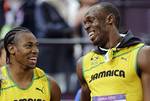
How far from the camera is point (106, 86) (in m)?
5.56

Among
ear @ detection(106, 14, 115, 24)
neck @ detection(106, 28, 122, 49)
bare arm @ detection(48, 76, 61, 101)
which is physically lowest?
bare arm @ detection(48, 76, 61, 101)

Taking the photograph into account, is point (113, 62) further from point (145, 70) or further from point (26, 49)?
point (26, 49)

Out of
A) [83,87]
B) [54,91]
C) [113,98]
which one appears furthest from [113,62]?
[54,91]

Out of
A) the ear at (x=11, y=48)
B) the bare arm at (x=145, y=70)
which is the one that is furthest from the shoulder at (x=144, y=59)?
the ear at (x=11, y=48)

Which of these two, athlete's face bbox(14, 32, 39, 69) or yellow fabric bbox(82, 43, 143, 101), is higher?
athlete's face bbox(14, 32, 39, 69)

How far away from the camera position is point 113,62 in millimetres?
5613

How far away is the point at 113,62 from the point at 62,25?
14.6ft

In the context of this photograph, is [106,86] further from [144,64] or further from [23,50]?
[23,50]

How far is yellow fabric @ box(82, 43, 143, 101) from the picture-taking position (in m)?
5.47

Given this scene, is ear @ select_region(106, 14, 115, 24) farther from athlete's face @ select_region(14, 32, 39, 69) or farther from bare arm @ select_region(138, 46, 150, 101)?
athlete's face @ select_region(14, 32, 39, 69)

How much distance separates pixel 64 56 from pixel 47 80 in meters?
3.97

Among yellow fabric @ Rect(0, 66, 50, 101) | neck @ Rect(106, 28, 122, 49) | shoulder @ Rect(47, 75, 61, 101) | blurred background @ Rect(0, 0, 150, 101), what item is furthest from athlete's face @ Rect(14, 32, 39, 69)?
blurred background @ Rect(0, 0, 150, 101)

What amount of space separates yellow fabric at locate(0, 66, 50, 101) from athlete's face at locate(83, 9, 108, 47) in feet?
2.09

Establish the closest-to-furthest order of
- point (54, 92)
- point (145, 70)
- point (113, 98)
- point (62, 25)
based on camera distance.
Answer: point (145, 70), point (113, 98), point (54, 92), point (62, 25)
